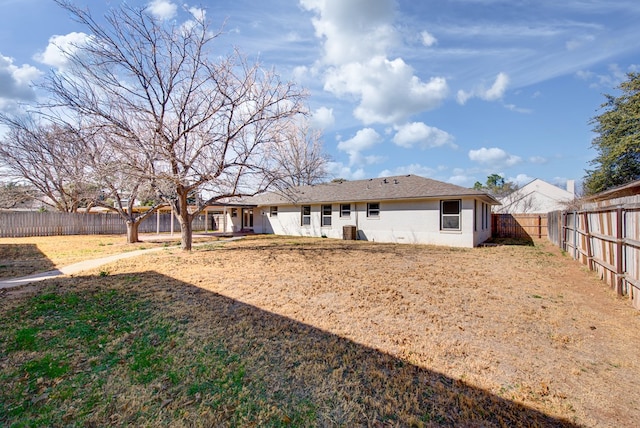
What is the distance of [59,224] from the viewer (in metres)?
18.9

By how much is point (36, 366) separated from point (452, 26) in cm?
1318

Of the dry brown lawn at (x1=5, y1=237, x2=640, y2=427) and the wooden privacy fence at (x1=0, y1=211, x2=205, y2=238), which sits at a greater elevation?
the wooden privacy fence at (x1=0, y1=211, x2=205, y2=238)

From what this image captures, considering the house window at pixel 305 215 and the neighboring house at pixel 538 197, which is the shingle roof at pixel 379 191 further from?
the neighboring house at pixel 538 197

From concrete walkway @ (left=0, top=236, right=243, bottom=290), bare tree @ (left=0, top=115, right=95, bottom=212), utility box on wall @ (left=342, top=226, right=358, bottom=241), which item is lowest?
concrete walkway @ (left=0, top=236, right=243, bottom=290)

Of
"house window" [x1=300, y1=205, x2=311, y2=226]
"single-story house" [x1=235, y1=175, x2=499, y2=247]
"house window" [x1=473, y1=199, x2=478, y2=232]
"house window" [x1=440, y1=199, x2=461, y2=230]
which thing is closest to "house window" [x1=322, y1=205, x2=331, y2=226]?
"single-story house" [x1=235, y1=175, x2=499, y2=247]

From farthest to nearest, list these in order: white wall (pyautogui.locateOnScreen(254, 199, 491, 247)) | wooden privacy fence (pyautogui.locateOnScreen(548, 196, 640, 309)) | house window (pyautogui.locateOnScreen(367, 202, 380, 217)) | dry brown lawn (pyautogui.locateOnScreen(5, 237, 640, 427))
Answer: house window (pyautogui.locateOnScreen(367, 202, 380, 217)) → white wall (pyautogui.locateOnScreen(254, 199, 491, 247)) → wooden privacy fence (pyautogui.locateOnScreen(548, 196, 640, 309)) → dry brown lawn (pyautogui.locateOnScreen(5, 237, 640, 427))

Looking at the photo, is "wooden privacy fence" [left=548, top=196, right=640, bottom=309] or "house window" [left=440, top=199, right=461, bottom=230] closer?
"wooden privacy fence" [left=548, top=196, right=640, bottom=309]

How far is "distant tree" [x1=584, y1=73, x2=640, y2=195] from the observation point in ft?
57.6

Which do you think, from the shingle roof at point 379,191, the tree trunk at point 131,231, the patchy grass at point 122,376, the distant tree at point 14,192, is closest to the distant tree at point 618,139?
the shingle roof at point 379,191

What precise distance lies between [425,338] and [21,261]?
12.7m

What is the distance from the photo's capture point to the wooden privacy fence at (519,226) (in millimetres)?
19219

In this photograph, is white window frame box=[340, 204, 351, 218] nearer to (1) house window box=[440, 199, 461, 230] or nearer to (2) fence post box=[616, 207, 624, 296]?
(1) house window box=[440, 199, 461, 230]

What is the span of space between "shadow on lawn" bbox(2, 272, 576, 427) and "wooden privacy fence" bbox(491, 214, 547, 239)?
2051cm

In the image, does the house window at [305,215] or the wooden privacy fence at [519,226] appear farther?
the house window at [305,215]
